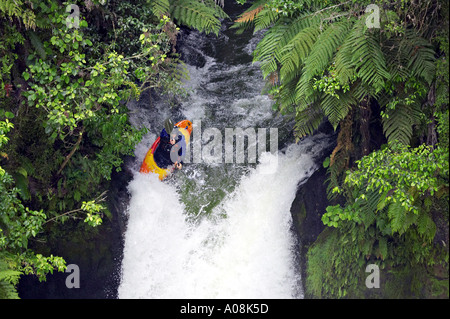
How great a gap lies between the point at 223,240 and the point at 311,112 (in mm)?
2239

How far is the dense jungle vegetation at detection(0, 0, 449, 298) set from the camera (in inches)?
197

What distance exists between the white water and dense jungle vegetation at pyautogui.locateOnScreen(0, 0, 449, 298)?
569mm

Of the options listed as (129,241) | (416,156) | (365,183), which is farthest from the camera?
(129,241)

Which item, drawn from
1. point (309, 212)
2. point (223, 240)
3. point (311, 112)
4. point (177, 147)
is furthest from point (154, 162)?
point (311, 112)

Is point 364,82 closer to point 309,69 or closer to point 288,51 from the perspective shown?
point 309,69

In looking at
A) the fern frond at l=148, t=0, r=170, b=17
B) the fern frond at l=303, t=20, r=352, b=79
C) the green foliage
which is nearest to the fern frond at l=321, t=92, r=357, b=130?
the green foliage

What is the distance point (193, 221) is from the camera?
711 centimetres

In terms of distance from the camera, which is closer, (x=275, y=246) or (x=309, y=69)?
(x=309, y=69)

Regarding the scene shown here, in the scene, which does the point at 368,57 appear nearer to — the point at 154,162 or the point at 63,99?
the point at 63,99

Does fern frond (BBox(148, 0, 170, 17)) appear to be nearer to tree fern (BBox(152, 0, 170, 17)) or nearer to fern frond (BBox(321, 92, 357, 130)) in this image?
tree fern (BBox(152, 0, 170, 17))

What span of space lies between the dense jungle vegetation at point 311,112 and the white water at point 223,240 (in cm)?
57
